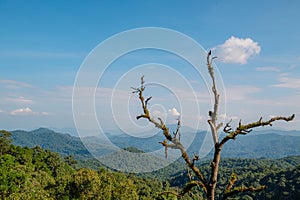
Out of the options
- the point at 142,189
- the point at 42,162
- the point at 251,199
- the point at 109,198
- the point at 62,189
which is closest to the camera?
the point at 109,198

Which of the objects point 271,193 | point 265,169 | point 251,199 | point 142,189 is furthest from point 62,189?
point 265,169

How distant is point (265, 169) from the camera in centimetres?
18900

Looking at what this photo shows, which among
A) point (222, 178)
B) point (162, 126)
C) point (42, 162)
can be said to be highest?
point (162, 126)

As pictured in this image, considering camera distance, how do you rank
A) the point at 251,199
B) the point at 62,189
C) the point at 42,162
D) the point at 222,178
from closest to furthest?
the point at 62,189, the point at 42,162, the point at 251,199, the point at 222,178

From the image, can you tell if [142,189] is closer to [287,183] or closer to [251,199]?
[251,199]

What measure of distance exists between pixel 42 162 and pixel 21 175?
37724mm

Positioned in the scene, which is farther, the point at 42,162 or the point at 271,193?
the point at 271,193

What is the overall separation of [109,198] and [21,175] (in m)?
17.7

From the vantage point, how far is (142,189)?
11450cm

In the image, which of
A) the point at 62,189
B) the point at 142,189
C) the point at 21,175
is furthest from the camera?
the point at 142,189

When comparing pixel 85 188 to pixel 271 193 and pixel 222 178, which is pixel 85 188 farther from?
pixel 222 178

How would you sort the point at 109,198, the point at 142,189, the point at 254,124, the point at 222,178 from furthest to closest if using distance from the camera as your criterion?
the point at 222,178, the point at 142,189, the point at 109,198, the point at 254,124

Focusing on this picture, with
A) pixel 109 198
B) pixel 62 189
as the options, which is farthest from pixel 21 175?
pixel 109 198

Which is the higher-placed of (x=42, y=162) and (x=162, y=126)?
(x=162, y=126)
